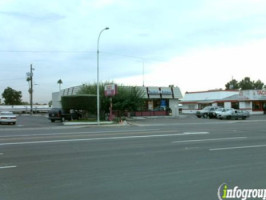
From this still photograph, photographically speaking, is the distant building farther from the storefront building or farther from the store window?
the store window

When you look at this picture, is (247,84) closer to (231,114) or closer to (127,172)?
(231,114)

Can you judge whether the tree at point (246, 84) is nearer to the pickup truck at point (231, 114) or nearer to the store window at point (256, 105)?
the store window at point (256, 105)

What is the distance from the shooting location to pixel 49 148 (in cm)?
1255

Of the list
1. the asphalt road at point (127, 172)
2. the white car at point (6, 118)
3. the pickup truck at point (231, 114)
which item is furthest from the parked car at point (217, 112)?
the asphalt road at point (127, 172)

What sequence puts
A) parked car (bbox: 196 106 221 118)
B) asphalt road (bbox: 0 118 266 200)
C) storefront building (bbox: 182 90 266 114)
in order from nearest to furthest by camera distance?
asphalt road (bbox: 0 118 266 200) → parked car (bbox: 196 106 221 118) → storefront building (bbox: 182 90 266 114)

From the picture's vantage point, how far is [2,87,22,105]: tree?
127 m

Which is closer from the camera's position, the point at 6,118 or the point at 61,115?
the point at 6,118

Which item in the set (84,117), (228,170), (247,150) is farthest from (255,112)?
(228,170)

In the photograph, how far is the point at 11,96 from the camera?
12775 cm

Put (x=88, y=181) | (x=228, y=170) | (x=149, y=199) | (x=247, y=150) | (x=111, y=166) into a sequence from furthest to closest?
(x=247, y=150) → (x=111, y=166) → (x=228, y=170) → (x=88, y=181) → (x=149, y=199)

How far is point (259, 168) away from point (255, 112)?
5898cm

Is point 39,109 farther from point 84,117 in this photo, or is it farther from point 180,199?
point 180,199

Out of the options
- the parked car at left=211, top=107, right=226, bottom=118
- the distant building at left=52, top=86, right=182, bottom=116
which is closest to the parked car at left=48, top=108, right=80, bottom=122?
the distant building at left=52, top=86, right=182, bottom=116

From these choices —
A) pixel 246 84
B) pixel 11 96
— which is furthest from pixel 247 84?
pixel 11 96
